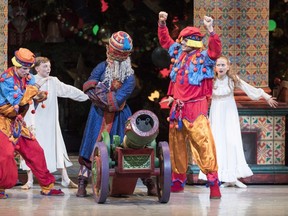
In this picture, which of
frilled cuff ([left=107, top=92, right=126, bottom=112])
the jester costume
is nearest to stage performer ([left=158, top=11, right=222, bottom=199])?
frilled cuff ([left=107, top=92, right=126, bottom=112])

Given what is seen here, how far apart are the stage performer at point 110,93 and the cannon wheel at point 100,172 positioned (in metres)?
0.43

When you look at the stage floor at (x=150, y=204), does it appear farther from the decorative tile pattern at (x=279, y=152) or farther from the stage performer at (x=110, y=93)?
the decorative tile pattern at (x=279, y=152)

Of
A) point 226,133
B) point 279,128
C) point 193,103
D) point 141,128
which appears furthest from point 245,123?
point 141,128

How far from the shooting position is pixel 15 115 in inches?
401

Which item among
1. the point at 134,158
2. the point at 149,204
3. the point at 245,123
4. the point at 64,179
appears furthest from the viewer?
the point at 245,123

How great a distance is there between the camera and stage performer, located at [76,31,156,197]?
10.3 m

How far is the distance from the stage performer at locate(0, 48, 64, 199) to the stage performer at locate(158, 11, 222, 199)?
54.8 inches

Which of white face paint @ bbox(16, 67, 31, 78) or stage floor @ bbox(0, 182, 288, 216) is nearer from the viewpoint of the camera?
stage floor @ bbox(0, 182, 288, 216)

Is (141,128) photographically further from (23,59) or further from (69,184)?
(69,184)

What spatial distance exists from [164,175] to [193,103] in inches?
41.3

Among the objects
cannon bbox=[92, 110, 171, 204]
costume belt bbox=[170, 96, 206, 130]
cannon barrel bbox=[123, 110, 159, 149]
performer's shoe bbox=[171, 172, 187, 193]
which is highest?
costume belt bbox=[170, 96, 206, 130]

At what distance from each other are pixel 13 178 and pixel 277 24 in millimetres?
7278

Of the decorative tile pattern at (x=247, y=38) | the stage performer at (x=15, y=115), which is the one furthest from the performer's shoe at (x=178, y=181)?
the decorative tile pattern at (x=247, y=38)

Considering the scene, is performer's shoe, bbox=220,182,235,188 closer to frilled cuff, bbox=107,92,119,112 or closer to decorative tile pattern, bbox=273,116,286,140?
decorative tile pattern, bbox=273,116,286,140
